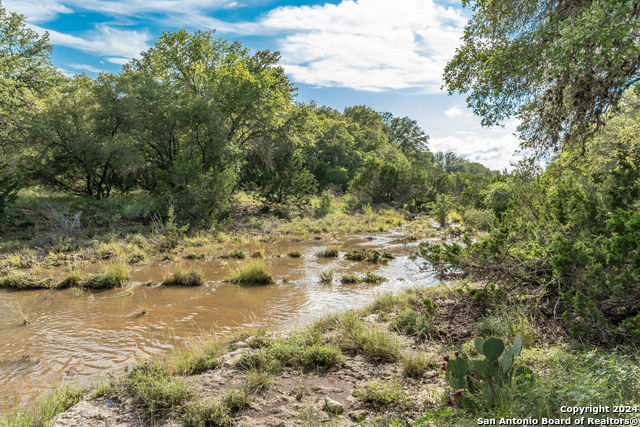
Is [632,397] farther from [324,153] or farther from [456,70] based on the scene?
[324,153]

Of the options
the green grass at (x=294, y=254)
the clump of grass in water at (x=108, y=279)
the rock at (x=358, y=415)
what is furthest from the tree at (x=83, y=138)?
the rock at (x=358, y=415)

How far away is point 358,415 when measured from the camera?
3.32m

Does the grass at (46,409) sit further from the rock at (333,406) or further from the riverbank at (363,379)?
the rock at (333,406)

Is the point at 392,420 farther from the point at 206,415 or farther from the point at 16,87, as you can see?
the point at 16,87

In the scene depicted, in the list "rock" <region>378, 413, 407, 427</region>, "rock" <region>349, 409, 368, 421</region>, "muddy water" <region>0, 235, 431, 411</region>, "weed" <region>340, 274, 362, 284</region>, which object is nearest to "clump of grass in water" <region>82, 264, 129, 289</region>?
"muddy water" <region>0, 235, 431, 411</region>

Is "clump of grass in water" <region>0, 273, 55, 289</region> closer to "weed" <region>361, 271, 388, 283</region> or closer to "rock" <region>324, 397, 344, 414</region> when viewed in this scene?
"weed" <region>361, 271, 388, 283</region>

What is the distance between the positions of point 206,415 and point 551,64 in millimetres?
7919

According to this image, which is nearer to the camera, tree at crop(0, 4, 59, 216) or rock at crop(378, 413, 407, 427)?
rock at crop(378, 413, 407, 427)

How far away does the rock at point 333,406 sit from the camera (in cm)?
343

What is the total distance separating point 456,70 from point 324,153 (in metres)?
38.1

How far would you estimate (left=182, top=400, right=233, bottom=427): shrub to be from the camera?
10.7ft

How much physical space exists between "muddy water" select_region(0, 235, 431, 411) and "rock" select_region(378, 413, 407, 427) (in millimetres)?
3588

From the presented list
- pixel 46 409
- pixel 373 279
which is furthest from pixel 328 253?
pixel 46 409

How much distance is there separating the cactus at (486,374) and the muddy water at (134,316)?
312 centimetres
